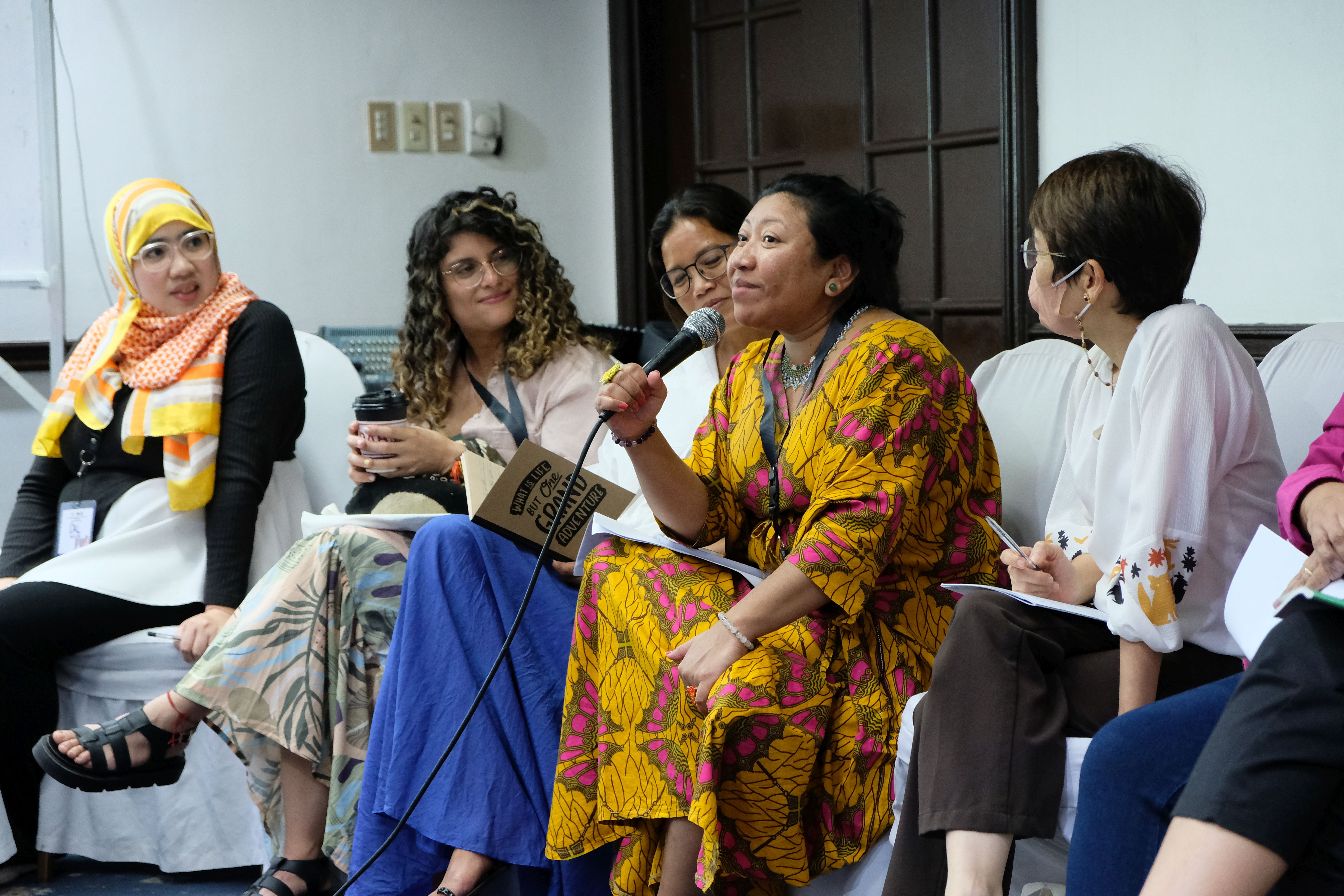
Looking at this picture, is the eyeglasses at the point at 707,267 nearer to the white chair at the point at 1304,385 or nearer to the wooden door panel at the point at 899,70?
the wooden door panel at the point at 899,70

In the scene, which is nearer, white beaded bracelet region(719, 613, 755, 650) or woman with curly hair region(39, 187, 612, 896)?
white beaded bracelet region(719, 613, 755, 650)

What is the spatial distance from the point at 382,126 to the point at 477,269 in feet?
4.23

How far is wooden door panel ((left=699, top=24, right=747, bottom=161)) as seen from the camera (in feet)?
10.8

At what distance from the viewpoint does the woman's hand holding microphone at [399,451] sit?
2.16 meters

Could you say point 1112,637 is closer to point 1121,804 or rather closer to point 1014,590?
point 1014,590

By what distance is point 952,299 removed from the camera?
8.89 ft

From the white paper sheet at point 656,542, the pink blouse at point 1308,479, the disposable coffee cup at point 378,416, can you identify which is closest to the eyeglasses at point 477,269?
the disposable coffee cup at point 378,416

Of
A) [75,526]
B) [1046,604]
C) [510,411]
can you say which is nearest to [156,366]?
[75,526]

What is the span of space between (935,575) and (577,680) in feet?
1.71

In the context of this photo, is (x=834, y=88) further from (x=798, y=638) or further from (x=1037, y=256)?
(x=798, y=638)

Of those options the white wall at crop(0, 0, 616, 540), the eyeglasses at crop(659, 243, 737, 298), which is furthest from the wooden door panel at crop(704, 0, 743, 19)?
the eyeglasses at crop(659, 243, 737, 298)

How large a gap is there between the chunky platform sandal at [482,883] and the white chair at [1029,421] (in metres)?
0.94

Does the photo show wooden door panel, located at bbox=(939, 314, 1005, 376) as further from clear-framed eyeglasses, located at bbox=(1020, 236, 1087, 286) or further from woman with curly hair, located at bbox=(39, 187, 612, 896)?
woman with curly hair, located at bbox=(39, 187, 612, 896)

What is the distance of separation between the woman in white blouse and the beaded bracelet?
1.69 ft
